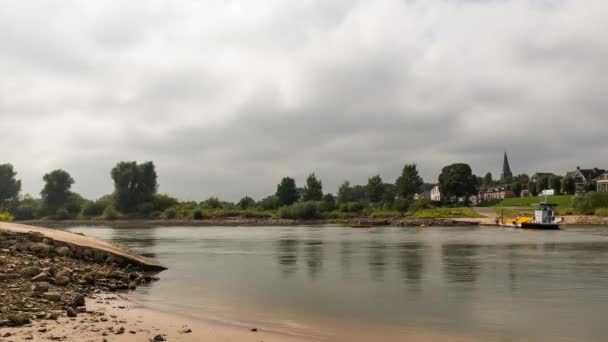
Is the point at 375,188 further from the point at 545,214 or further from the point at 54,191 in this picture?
the point at 54,191

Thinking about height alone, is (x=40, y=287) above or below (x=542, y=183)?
below

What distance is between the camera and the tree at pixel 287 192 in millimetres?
146625

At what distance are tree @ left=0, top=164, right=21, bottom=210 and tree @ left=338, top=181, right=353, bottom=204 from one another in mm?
90303

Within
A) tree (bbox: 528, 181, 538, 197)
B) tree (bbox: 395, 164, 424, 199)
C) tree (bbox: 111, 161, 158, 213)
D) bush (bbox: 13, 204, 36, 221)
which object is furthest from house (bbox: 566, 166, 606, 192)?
bush (bbox: 13, 204, 36, 221)

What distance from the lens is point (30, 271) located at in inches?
598

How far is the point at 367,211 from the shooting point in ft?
431

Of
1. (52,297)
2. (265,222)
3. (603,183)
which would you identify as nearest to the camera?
(52,297)

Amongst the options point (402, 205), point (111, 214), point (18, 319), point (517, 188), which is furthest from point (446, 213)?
point (18, 319)

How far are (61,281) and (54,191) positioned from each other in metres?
144

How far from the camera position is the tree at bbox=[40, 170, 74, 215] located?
474 ft

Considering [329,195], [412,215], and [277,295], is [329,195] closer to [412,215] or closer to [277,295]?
[412,215]

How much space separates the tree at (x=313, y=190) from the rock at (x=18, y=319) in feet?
444

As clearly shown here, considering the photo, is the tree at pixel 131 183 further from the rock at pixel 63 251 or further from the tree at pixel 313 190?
the rock at pixel 63 251

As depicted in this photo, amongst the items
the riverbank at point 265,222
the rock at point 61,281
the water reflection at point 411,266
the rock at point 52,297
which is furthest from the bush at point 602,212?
the rock at point 52,297
